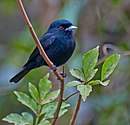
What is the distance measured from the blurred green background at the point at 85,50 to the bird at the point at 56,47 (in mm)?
467

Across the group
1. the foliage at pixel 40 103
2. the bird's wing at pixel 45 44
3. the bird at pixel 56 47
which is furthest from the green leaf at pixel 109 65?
the bird's wing at pixel 45 44

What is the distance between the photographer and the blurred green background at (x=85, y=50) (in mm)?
2951

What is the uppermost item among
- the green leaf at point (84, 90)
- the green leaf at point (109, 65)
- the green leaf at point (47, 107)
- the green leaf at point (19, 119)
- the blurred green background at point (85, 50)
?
the green leaf at point (84, 90)

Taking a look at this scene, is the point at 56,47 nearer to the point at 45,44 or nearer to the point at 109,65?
the point at 45,44

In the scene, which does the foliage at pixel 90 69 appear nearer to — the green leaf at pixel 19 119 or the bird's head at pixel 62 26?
the green leaf at pixel 19 119

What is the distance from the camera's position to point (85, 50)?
3.24 meters

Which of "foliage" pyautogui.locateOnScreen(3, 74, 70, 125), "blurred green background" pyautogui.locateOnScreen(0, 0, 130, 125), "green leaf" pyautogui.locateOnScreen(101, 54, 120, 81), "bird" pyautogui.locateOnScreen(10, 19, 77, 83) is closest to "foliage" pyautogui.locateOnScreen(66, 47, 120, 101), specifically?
"green leaf" pyautogui.locateOnScreen(101, 54, 120, 81)

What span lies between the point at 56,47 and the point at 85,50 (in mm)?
955

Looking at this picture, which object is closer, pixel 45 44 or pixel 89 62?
pixel 89 62

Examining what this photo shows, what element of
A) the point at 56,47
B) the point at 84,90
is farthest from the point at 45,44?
the point at 84,90

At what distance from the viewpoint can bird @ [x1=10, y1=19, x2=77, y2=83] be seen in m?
2.25

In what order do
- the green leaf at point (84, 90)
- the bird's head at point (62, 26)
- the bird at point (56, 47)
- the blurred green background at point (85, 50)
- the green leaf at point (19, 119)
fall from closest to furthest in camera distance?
1. the green leaf at point (84, 90)
2. the green leaf at point (19, 119)
3. the bird at point (56, 47)
4. the bird's head at point (62, 26)
5. the blurred green background at point (85, 50)

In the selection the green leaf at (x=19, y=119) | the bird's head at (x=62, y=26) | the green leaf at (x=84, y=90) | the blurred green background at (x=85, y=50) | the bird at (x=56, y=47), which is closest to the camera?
the green leaf at (x=84, y=90)

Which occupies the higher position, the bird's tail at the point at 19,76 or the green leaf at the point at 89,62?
the green leaf at the point at 89,62
